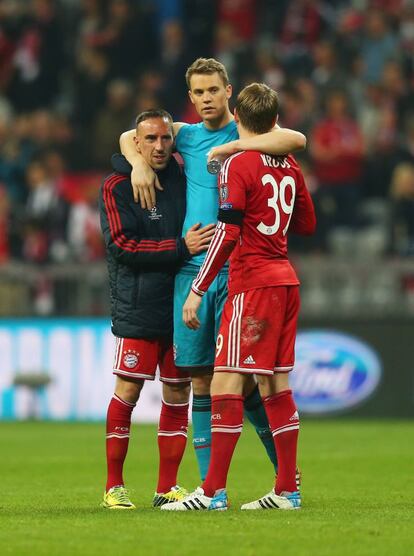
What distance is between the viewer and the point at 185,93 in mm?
19344

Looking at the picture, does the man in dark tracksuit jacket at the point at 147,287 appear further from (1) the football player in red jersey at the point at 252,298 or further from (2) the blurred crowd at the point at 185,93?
(2) the blurred crowd at the point at 185,93

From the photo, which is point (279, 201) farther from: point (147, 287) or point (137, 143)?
point (137, 143)

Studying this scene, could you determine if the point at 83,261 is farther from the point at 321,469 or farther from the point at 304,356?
the point at 321,469

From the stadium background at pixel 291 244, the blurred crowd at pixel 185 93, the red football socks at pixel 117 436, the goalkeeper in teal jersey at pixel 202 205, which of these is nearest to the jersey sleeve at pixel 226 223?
the goalkeeper in teal jersey at pixel 202 205

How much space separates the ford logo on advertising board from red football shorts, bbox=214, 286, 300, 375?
8326 mm

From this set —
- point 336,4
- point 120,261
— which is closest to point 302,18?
point 336,4

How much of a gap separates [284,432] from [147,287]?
1.18 metres

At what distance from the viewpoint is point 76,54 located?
2092 centimetres

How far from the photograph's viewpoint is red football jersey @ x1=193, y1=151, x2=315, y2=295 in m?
7.29

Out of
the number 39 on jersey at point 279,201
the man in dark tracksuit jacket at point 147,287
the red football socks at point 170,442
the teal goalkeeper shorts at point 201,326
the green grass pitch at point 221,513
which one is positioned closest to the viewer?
the green grass pitch at point 221,513

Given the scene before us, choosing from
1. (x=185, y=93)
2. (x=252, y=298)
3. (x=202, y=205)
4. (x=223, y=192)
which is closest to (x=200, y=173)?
(x=202, y=205)

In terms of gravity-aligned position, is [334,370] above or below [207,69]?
below

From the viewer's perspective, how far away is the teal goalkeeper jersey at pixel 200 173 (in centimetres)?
792

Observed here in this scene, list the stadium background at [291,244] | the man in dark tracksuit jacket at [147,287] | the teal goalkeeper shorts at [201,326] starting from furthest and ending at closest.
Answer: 1. the stadium background at [291,244]
2. the man in dark tracksuit jacket at [147,287]
3. the teal goalkeeper shorts at [201,326]
